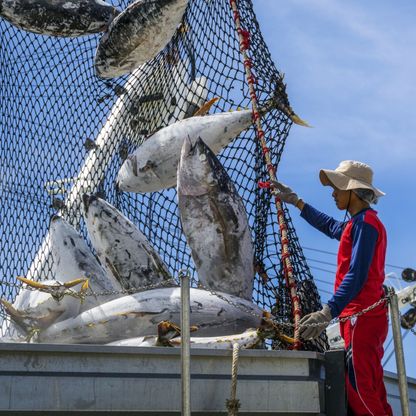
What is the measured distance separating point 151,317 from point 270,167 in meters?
1.23

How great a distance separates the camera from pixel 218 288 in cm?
581

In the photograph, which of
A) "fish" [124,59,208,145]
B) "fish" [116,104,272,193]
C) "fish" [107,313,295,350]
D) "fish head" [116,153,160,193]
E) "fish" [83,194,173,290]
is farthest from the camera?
"fish" [124,59,208,145]

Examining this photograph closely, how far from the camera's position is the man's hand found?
4613 mm

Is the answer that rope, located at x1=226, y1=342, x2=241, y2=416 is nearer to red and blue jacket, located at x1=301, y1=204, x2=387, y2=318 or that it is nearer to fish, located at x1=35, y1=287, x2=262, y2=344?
red and blue jacket, located at x1=301, y1=204, x2=387, y2=318

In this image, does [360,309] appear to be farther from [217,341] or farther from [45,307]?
[45,307]

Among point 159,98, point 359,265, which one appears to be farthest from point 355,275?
point 159,98

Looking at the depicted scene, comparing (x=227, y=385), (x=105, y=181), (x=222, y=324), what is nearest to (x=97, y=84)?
(x=105, y=181)

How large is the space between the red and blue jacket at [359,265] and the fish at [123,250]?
1487 mm

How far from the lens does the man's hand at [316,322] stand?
4613 mm

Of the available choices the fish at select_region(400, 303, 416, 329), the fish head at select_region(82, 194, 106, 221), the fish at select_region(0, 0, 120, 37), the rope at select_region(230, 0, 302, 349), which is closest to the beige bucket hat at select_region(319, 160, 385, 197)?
the rope at select_region(230, 0, 302, 349)

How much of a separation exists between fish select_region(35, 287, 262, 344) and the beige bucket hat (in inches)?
33.0

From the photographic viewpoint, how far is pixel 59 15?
6.48m

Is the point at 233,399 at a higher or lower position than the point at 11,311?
lower

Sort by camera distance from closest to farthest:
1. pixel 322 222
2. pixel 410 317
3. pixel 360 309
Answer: pixel 360 309 < pixel 322 222 < pixel 410 317
